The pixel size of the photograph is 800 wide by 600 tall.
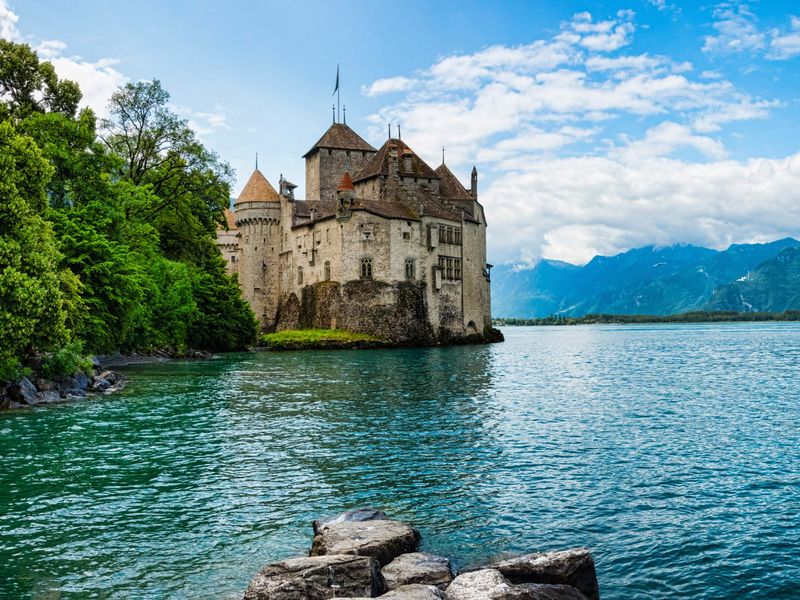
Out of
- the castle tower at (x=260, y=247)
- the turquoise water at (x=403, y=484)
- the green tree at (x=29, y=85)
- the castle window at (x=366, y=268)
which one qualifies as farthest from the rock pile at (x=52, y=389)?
the castle tower at (x=260, y=247)

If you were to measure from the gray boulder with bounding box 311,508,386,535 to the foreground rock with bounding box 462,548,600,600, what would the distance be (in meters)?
3.03

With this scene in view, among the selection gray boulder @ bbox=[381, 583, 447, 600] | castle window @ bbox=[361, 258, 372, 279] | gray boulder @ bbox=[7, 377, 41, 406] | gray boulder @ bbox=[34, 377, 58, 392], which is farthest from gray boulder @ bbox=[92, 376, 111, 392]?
castle window @ bbox=[361, 258, 372, 279]

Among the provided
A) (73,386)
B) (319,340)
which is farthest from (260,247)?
(73,386)

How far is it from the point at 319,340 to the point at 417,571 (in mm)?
67899

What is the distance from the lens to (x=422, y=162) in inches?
3602

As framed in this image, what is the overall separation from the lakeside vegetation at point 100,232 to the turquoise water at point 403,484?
4.72 metres

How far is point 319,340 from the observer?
77625 mm

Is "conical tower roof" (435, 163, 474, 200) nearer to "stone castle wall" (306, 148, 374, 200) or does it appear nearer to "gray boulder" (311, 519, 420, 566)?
"stone castle wall" (306, 148, 374, 200)

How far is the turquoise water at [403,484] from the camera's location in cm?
1154

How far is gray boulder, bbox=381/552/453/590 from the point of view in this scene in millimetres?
10078

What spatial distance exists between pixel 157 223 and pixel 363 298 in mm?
27634

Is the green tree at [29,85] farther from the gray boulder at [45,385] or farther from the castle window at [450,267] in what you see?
the castle window at [450,267]

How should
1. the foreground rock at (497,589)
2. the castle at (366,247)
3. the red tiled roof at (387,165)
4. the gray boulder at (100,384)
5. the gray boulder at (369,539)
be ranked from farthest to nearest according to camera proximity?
Result: 1. the red tiled roof at (387,165)
2. the castle at (366,247)
3. the gray boulder at (100,384)
4. the gray boulder at (369,539)
5. the foreground rock at (497,589)

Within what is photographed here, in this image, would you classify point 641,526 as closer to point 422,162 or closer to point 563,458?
point 563,458
